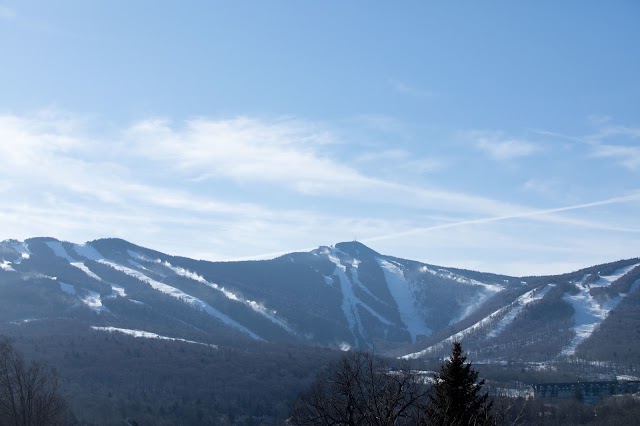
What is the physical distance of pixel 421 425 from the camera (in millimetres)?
26781

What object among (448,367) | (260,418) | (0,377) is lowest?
(260,418)

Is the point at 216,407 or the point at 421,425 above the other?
the point at 421,425

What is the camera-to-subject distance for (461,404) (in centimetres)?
3453

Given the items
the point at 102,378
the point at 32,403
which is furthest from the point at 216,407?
the point at 32,403

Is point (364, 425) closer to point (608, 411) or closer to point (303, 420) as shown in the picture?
point (303, 420)

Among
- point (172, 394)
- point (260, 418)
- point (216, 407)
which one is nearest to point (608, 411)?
point (260, 418)

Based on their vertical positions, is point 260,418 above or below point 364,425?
below

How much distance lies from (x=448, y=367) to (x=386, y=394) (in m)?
8.89

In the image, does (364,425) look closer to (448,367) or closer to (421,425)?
(421,425)

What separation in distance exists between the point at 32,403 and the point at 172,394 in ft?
370

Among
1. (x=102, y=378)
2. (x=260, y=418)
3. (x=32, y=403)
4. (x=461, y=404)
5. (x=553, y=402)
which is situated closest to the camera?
(x=461, y=404)

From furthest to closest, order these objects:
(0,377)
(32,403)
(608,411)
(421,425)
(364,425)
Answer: (608,411)
(32,403)
(0,377)
(364,425)
(421,425)

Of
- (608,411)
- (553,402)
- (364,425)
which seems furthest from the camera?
(553,402)

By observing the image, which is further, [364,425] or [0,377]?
[0,377]
